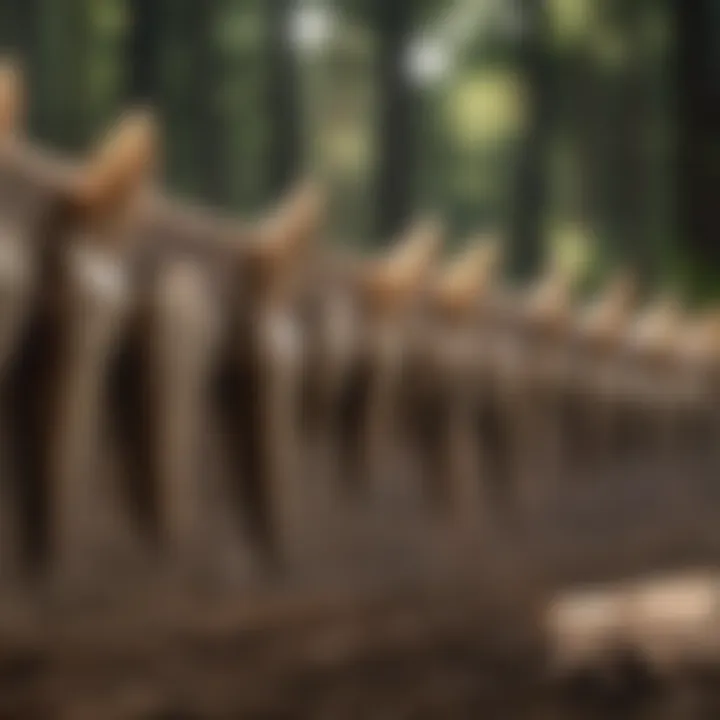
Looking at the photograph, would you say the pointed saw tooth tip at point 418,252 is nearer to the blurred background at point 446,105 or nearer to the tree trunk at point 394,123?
the blurred background at point 446,105

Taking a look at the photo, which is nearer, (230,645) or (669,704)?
(230,645)

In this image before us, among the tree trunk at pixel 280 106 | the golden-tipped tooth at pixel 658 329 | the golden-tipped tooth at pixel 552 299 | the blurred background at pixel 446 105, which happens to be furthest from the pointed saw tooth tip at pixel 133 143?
the tree trunk at pixel 280 106

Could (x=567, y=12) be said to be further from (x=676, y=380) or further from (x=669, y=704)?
(x=669, y=704)

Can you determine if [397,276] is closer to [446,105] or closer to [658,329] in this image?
[658,329]

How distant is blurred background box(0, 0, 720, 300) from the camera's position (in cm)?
195

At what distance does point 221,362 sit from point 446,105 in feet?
7.20

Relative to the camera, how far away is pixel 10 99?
0.34 metres

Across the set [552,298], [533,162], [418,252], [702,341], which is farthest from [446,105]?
[418,252]

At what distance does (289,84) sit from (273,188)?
166 millimetres

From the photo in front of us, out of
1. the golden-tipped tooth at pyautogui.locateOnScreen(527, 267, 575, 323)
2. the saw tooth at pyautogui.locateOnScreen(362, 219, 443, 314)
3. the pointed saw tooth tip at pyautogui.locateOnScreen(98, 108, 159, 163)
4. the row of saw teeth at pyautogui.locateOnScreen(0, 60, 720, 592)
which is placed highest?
the golden-tipped tooth at pyautogui.locateOnScreen(527, 267, 575, 323)

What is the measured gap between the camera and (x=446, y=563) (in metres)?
0.48

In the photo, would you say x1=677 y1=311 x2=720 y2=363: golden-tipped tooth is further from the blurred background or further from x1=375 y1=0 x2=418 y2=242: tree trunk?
x1=375 y1=0 x2=418 y2=242: tree trunk

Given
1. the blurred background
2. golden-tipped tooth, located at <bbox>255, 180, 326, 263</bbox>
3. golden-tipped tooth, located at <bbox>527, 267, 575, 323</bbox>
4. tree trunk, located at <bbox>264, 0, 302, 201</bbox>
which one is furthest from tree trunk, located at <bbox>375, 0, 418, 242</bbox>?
golden-tipped tooth, located at <bbox>255, 180, 326, 263</bbox>

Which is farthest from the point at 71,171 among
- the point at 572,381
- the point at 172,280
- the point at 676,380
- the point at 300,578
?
the point at 676,380
